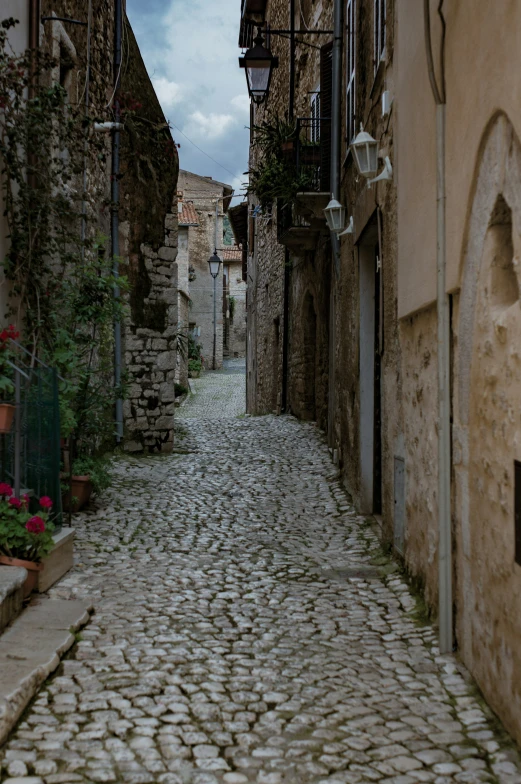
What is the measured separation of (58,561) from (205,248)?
37996 mm

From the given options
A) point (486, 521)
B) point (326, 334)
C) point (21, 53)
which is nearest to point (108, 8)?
point (21, 53)

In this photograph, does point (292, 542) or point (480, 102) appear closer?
point (480, 102)

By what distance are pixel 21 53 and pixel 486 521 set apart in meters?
5.79

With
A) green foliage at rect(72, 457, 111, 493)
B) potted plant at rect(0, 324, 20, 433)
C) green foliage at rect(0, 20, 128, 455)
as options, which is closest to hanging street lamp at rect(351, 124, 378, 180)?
green foliage at rect(0, 20, 128, 455)

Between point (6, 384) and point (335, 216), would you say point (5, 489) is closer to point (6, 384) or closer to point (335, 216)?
point (6, 384)

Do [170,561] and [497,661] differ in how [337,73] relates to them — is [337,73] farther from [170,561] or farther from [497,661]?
[497,661]

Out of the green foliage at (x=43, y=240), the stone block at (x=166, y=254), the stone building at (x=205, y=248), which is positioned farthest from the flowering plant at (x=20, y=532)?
the stone building at (x=205, y=248)

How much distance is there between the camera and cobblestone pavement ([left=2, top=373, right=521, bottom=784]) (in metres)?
2.94

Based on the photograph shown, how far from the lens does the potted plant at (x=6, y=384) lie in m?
4.93

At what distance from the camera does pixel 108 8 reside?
10.9 meters

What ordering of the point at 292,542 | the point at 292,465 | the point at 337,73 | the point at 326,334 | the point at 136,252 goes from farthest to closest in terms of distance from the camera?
the point at 326,334
the point at 136,252
the point at 292,465
the point at 337,73
the point at 292,542

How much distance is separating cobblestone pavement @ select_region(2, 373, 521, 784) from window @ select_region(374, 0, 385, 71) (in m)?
4.16

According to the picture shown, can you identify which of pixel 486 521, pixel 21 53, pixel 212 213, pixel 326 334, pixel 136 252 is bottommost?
pixel 486 521

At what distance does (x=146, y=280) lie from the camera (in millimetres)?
11883
